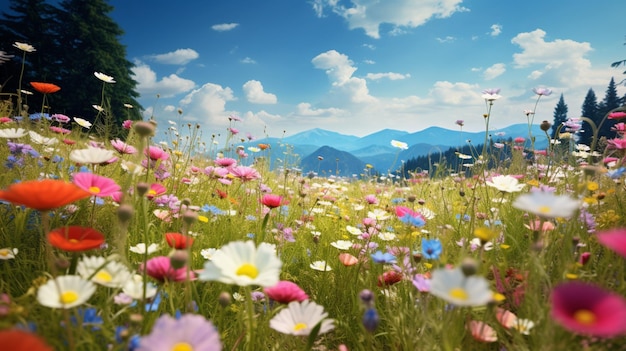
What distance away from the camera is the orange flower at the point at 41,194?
62 cm

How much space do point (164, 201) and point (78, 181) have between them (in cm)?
89

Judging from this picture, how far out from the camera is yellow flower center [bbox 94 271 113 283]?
2.46 feet

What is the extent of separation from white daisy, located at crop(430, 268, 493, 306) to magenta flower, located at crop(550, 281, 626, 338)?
3.7 inches

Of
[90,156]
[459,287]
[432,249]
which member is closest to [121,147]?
[90,156]

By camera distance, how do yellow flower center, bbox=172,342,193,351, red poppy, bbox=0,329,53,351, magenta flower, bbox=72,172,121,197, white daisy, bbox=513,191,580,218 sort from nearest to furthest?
red poppy, bbox=0,329,53,351 → yellow flower center, bbox=172,342,193,351 → white daisy, bbox=513,191,580,218 → magenta flower, bbox=72,172,121,197

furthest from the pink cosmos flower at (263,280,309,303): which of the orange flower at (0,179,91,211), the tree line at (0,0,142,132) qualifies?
the tree line at (0,0,142,132)

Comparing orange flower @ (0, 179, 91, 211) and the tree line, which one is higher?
the tree line

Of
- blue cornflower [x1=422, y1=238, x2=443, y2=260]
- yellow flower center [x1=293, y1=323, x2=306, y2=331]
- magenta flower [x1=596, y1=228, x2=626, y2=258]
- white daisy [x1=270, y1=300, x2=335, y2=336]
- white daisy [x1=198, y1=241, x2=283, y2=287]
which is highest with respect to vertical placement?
magenta flower [x1=596, y1=228, x2=626, y2=258]

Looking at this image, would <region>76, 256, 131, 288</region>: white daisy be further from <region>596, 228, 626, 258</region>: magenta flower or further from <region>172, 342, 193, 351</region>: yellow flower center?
<region>596, 228, 626, 258</region>: magenta flower

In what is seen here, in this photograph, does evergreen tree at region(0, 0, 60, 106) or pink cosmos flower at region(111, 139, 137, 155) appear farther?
evergreen tree at region(0, 0, 60, 106)

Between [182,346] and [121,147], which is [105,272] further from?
[121,147]

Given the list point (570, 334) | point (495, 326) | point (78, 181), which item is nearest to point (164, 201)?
point (78, 181)

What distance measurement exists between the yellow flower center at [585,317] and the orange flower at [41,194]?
0.91 metres

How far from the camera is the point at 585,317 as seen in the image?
48 centimetres
